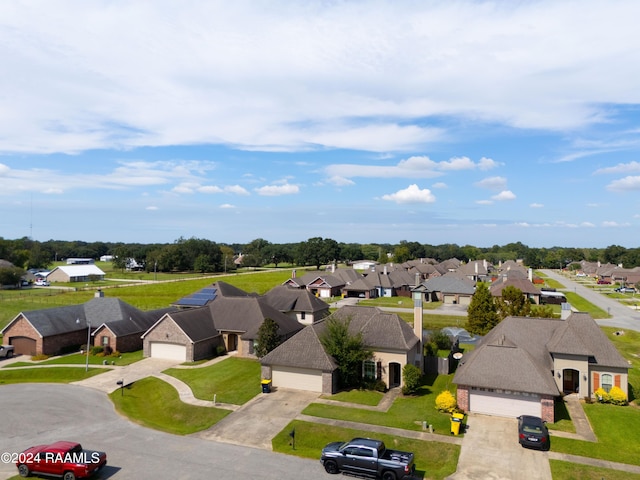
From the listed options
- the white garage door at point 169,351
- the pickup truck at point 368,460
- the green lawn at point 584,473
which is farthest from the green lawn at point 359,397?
the white garage door at point 169,351

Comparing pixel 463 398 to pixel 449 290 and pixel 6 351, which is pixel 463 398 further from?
pixel 449 290

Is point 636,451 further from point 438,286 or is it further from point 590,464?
point 438,286

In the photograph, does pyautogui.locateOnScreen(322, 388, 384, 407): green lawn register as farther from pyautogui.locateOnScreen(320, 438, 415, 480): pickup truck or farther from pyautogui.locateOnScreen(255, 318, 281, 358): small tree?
pyautogui.locateOnScreen(255, 318, 281, 358): small tree

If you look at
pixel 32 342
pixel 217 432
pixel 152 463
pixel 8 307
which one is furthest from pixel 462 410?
pixel 8 307

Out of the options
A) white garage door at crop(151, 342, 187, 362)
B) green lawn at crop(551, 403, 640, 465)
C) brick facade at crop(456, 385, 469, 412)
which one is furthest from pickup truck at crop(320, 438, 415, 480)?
white garage door at crop(151, 342, 187, 362)

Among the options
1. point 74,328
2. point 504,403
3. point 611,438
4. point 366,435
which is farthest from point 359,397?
point 74,328
